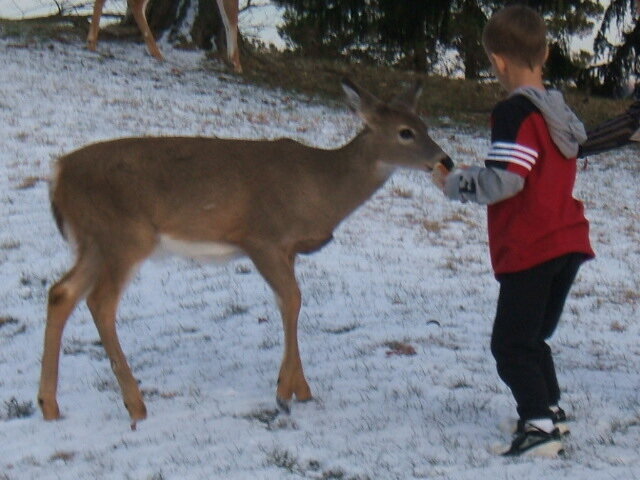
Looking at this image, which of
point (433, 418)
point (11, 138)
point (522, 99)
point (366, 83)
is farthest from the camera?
point (366, 83)

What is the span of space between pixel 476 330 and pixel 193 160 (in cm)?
205

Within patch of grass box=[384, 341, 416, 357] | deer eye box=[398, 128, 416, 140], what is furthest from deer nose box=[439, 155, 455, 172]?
patch of grass box=[384, 341, 416, 357]

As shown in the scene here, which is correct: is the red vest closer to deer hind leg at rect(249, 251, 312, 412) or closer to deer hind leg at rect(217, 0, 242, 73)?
deer hind leg at rect(249, 251, 312, 412)

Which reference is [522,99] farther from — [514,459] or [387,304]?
[387,304]

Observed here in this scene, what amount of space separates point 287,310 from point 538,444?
138 centimetres

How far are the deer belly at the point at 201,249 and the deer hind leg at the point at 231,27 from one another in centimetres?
1068

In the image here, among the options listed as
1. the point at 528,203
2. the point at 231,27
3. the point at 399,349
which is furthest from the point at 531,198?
the point at 231,27

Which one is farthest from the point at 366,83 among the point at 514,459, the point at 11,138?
the point at 514,459

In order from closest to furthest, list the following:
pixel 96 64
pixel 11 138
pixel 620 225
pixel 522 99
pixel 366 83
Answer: pixel 522 99 < pixel 620 225 < pixel 11 138 < pixel 96 64 < pixel 366 83

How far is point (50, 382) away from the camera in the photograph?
4973 millimetres

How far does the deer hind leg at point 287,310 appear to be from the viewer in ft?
16.7

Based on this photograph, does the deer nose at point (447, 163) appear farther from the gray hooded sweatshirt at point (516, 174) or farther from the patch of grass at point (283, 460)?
the patch of grass at point (283, 460)

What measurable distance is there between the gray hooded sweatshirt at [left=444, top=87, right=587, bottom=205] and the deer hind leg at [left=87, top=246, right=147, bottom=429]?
160 centimetres

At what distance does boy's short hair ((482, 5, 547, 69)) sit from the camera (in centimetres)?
425
